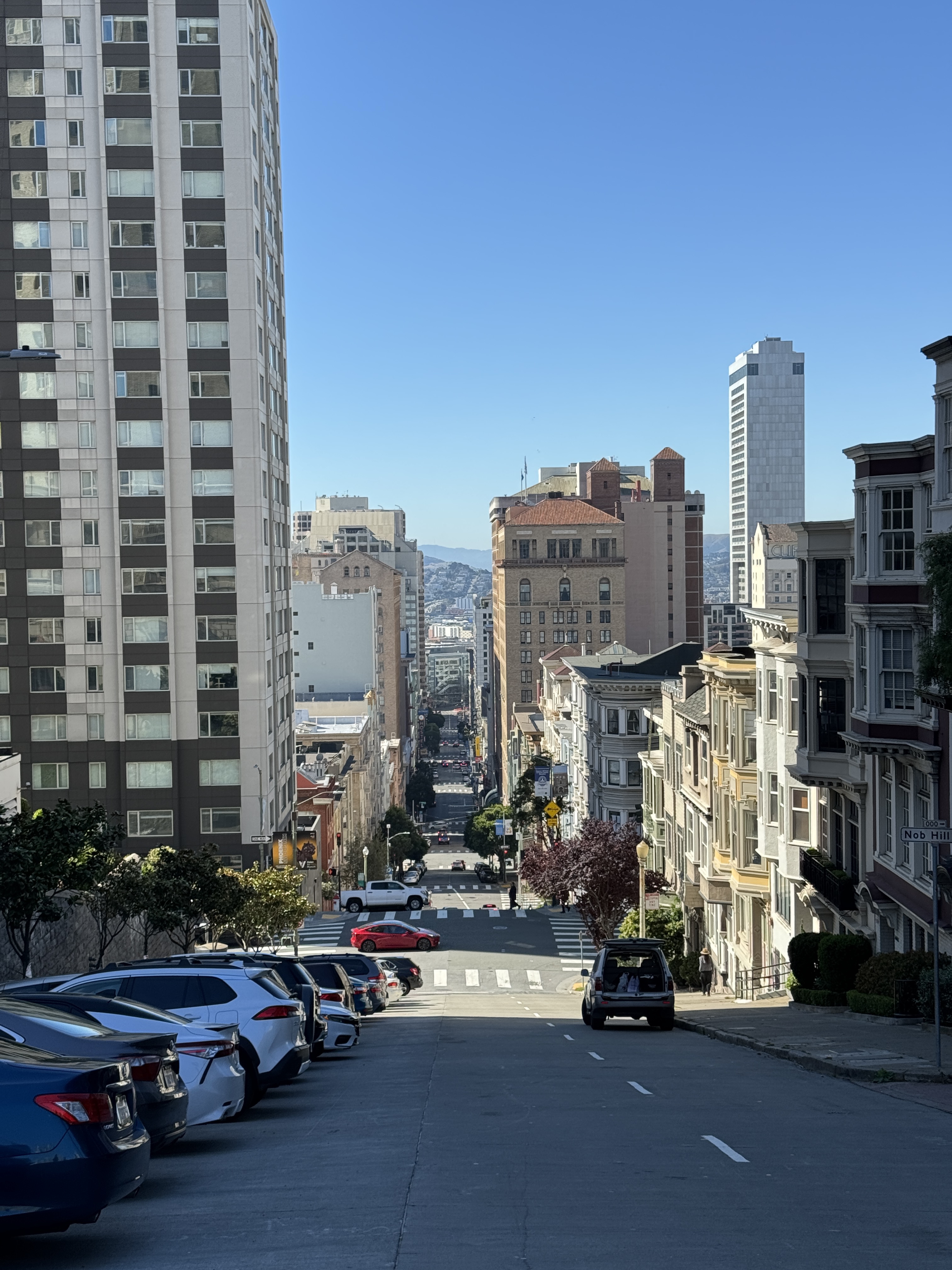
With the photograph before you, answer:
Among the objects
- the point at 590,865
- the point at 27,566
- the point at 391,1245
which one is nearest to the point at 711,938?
the point at 590,865

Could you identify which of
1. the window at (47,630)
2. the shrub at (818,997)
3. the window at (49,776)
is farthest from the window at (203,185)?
the shrub at (818,997)

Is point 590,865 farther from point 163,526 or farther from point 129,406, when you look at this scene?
point 129,406

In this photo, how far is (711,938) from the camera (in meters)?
53.8

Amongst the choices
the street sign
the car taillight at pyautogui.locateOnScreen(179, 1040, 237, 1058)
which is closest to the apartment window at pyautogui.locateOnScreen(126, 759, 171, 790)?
the street sign

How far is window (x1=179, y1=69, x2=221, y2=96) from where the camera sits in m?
65.5

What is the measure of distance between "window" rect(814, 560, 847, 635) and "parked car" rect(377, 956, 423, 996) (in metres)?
19.8

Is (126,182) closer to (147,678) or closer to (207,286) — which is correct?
(207,286)

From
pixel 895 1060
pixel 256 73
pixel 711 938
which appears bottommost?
pixel 711 938

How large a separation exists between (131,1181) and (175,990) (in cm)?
711

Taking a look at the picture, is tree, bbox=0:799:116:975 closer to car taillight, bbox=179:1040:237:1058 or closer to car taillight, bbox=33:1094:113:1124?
car taillight, bbox=179:1040:237:1058

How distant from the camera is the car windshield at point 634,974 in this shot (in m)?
Answer: 29.9

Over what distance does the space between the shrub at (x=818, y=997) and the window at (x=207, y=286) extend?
152 feet

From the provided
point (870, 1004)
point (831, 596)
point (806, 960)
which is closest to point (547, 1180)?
point (870, 1004)

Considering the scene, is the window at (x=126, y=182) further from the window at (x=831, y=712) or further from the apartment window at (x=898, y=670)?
the apartment window at (x=898, y=670)
